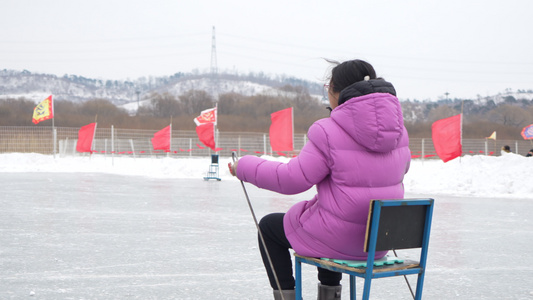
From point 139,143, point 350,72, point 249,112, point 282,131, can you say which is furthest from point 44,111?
point 350,72

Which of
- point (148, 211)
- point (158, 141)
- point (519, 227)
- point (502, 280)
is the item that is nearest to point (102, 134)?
point (158, 141)

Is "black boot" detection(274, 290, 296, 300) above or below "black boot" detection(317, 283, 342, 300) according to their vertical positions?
above

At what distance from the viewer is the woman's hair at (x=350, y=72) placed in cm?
281

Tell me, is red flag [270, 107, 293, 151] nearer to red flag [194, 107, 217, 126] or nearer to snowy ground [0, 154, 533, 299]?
red flag [194, 107, 217, 126]

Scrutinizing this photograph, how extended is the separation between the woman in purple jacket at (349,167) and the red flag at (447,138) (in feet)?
49.9

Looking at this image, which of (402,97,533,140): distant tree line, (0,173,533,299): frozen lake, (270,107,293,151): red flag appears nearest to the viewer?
(0,173,533,299): frozen lake

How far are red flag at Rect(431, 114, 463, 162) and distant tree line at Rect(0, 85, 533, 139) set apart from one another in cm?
1893

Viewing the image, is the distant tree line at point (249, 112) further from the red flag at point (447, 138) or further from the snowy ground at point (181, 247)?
the snowy ground at point (181, 247)

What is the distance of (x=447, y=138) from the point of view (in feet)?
57.5

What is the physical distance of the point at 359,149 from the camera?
103 inches

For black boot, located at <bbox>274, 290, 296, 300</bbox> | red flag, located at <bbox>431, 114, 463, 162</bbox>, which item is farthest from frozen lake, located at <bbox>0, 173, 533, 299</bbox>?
red flag, located at <bbox>431, 114, 463, 162</bbox>

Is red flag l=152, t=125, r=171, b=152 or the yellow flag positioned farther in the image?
the yellow flag

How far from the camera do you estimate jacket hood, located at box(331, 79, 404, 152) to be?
254 cm

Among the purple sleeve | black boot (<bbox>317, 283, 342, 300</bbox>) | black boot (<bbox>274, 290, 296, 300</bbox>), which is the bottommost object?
black boot (<bbox>317, 283, 342, 300</bbox>)
